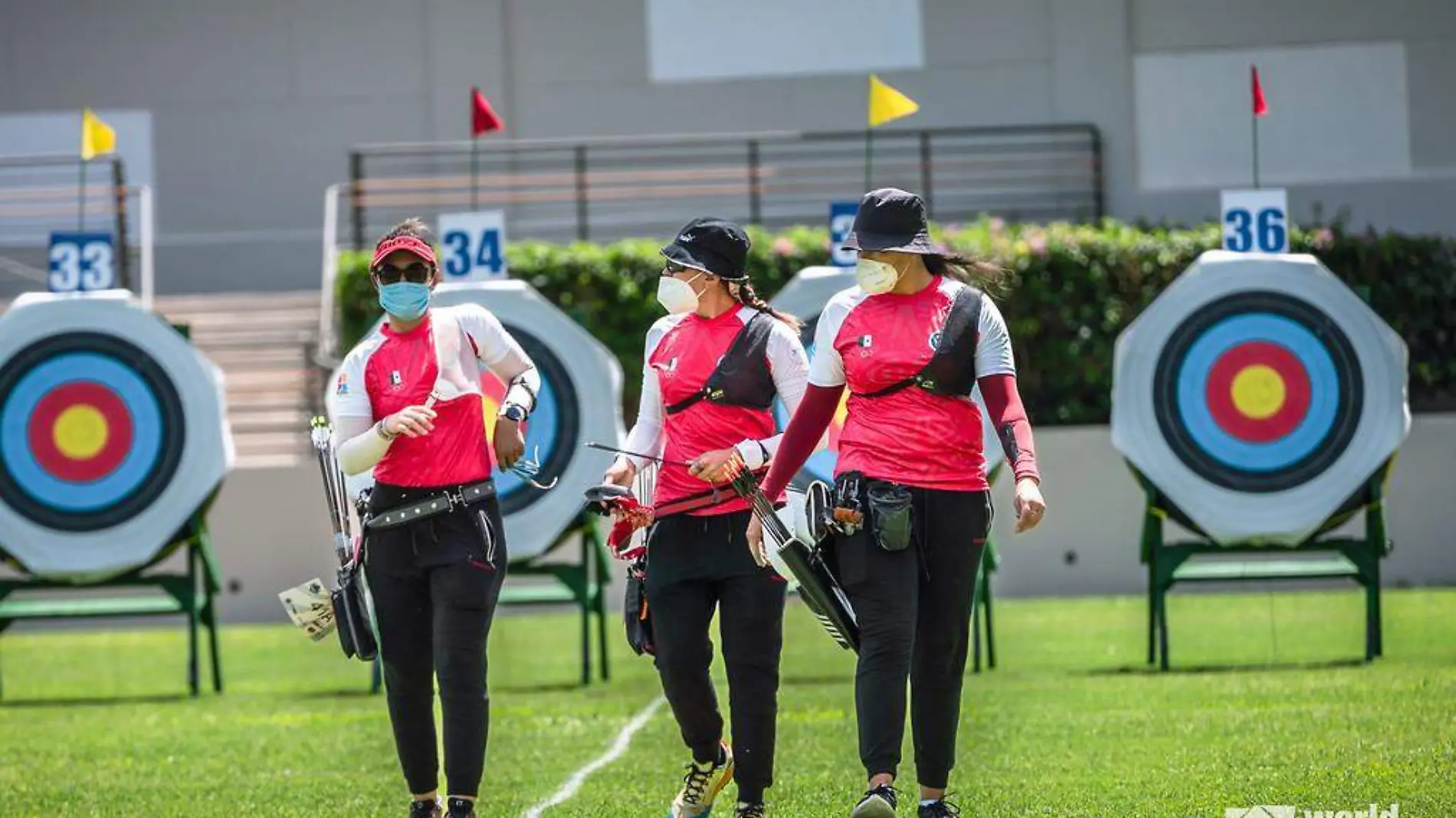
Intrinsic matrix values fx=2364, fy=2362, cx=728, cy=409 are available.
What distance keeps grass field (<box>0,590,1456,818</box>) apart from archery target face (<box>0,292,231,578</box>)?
800mm

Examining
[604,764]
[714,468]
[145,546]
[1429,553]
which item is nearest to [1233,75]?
[1429,553]

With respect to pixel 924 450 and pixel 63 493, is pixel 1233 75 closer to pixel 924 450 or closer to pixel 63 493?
pixel 63 493

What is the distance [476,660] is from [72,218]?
14.4m

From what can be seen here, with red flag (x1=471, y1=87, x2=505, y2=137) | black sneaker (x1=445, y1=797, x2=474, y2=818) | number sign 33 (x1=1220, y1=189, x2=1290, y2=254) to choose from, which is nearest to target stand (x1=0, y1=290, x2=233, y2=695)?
red flag (x1=471, y1=87, x2=505, y2=137)

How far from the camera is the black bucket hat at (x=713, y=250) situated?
21.3 ft

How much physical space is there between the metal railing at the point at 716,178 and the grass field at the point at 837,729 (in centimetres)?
623

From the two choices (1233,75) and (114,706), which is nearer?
(114,706)

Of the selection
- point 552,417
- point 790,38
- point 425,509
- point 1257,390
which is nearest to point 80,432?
point 552,417

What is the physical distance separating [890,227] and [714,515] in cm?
94

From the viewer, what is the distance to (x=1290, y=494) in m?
10.9

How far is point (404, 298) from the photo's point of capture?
6.45 metres

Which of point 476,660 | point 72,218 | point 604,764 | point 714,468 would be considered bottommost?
point 604,764

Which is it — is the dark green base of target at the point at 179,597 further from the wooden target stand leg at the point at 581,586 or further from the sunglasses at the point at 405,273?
the sunglasses at the point at 405,273

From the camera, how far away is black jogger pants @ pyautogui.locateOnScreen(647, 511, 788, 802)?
20.6ft
